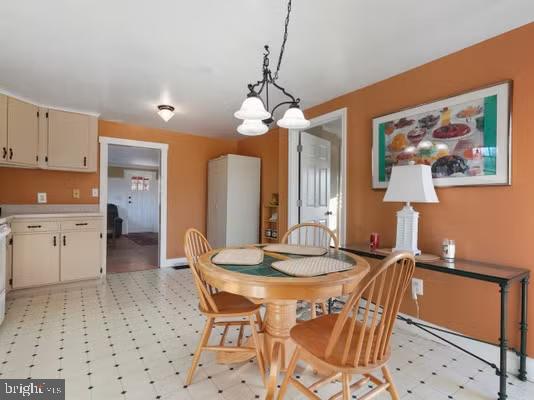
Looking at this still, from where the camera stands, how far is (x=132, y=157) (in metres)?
6.93

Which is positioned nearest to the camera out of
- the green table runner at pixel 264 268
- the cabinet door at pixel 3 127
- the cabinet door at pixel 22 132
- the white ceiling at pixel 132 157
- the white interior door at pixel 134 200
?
the green table runner at pixel 264 268

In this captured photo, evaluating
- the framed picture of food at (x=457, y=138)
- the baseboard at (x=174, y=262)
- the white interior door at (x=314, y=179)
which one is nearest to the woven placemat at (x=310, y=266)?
the framed picture of food at (x=457, y=138)

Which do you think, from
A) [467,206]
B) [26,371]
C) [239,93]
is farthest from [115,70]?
[467,206]

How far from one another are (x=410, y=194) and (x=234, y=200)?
2773mm

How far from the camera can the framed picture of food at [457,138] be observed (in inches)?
73.9

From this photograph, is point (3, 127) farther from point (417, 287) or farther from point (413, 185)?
point (417, 287)

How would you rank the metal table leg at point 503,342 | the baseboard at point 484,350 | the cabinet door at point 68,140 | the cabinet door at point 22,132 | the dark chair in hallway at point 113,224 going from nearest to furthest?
the metal table leg at point 503,342, the baseboard at point 484,350, the cabinet door at point 22,132, the cabinet door at point 68,140, the dark chair in hallway at point 113,224

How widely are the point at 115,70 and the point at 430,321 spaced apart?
342 centimetres

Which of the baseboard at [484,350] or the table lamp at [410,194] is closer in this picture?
the baseboard at [484,350]

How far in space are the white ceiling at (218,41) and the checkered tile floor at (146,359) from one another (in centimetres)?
222

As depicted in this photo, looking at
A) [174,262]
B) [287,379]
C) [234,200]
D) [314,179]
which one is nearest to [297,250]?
[287,379]

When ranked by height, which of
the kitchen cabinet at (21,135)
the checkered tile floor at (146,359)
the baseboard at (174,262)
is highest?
the kitchen cabinet at (21,135)

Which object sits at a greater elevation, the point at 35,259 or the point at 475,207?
the point at 475,207

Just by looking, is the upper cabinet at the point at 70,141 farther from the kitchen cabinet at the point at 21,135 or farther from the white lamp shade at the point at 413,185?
the white lamp shade at the point at 413,185
